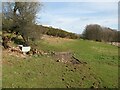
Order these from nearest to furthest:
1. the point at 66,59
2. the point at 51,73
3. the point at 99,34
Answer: the point at 51,73 < the point at 66,59 < the point at 99,34

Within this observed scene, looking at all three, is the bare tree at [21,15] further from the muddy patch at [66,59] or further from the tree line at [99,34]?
the tree line at [99,34]

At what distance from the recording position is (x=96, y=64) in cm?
2119

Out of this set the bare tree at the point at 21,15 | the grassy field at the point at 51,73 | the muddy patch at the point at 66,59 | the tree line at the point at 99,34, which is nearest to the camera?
the grassy field at the point at 51,73

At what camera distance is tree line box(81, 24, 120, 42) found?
62284mm

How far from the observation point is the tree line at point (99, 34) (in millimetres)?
62284

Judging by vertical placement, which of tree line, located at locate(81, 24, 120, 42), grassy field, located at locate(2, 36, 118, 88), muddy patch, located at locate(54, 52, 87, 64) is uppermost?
tree line, located at locate(81, 24, 120, 42)

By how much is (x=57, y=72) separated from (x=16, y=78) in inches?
112

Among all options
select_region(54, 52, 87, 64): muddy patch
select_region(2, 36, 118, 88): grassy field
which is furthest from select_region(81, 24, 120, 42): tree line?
select_region(2, 36, 118, 88): grassy field

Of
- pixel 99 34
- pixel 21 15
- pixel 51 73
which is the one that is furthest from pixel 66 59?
pixel 99 34

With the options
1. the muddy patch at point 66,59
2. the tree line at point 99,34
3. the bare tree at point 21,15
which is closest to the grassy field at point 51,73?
the muddy patch at point 66,59

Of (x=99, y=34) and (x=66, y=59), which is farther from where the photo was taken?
(x=99, y=34)

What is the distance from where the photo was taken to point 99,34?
207 feet

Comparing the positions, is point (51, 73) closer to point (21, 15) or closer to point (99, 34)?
point (21, 15)

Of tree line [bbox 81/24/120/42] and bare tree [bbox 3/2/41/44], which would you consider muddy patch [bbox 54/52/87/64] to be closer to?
bare tree [bbox 3/2/41/44]
